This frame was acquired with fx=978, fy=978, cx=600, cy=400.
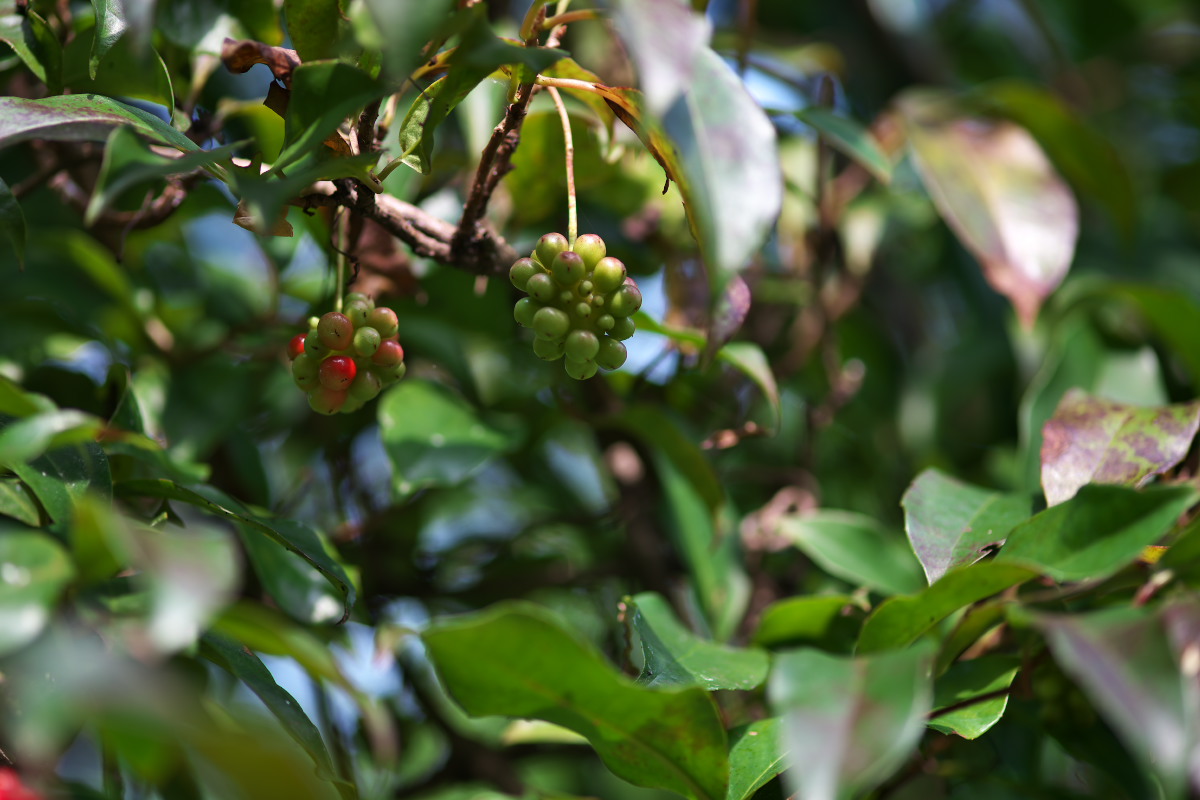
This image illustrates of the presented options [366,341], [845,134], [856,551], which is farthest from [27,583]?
[845,134]

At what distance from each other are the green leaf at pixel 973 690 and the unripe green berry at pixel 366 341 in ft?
1.38

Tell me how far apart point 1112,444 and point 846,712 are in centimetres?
43

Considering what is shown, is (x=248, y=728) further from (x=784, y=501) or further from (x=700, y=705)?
(x=784, y=501)

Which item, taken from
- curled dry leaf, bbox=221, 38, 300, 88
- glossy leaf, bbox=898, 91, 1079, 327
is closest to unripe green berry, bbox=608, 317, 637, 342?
curled dry leaf, bbox=221, 38, 300, 88

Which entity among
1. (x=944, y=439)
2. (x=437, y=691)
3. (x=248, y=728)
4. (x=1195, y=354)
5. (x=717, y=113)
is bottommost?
(x=437, y=691)

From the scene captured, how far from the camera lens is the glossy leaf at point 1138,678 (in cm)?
40

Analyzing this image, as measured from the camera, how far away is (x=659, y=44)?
422 mm

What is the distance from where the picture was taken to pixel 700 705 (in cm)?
53

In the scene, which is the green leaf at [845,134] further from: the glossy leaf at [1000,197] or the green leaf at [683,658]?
the green leaf at [683,658]

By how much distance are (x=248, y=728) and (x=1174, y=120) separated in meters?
2.16

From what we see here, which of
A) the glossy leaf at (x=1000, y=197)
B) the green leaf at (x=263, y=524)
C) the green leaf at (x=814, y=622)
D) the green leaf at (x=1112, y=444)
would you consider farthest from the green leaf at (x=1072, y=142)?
the green leaf at (x=263, y=524)

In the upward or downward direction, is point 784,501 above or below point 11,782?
below

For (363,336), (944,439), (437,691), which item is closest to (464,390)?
(363,336)

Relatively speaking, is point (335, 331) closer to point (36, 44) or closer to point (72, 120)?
point (72, 120)
